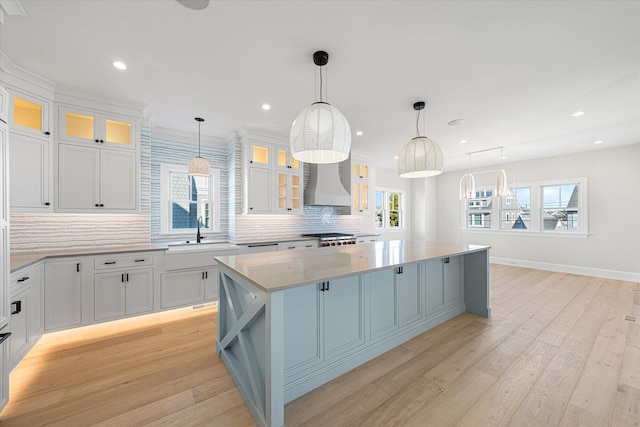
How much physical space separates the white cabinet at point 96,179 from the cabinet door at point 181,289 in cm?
104

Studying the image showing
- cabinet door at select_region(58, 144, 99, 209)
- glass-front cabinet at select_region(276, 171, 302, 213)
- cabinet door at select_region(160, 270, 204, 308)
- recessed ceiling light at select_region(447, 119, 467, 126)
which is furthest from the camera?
glass-front cabinet at select_region(276, 171, 302, 213)

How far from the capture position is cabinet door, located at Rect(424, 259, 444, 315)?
2891 mm

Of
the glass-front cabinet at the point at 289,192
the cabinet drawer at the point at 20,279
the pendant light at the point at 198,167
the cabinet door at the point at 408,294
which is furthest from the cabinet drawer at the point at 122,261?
the cabinet door at the point at 408,294

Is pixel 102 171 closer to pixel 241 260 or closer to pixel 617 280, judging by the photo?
pixel 241 260

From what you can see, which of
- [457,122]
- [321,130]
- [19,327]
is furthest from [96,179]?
[457,122]

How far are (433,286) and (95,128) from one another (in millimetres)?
4461

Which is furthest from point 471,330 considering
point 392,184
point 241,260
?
point 392,184

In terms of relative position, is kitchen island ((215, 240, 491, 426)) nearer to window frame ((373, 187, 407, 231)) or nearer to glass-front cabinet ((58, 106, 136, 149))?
Result: glass-front cabinet ((58, 106, 136, 149))

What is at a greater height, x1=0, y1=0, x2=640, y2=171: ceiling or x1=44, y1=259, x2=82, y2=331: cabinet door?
x1=0, y1=0, x2=640, y2=171: ceiling

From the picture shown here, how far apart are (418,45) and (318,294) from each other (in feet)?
7.22

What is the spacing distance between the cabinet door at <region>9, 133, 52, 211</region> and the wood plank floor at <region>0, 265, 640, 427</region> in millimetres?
1448

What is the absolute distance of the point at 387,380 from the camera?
2.00 metres

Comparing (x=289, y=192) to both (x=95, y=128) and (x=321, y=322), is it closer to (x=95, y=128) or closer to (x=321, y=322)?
(x=95, y=128)

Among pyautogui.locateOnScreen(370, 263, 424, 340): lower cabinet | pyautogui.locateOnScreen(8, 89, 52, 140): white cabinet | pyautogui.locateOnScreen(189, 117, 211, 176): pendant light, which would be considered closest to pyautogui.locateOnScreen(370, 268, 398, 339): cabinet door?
pyautogui.locateOnScreen(370, 263, 424, 340): lower cabinet
